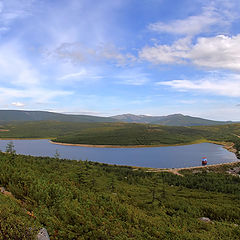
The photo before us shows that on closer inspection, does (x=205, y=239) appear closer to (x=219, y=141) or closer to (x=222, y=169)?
(x=222, y=169)

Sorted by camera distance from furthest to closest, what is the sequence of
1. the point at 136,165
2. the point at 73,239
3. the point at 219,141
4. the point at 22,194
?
the point at 219,141, the point at 136,165, the point at 22,194, the point at 73,239

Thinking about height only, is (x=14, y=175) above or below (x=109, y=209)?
above

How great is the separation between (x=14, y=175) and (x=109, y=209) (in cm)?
986

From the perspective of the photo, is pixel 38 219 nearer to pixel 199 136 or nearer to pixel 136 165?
pixel 136 165

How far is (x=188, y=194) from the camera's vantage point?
3819 cm

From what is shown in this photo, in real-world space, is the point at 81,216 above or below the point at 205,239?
above

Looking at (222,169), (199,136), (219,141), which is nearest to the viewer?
(222,169)

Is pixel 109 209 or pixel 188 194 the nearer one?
pixel 109 209

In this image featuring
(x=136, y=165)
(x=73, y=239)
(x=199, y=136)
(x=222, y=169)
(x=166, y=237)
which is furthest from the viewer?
(x=199, y=136)

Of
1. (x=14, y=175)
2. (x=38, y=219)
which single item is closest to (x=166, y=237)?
(x=38, y=219)

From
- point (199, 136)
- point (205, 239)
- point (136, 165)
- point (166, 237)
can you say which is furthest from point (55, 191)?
point (199, 136)

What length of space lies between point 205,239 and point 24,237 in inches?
406

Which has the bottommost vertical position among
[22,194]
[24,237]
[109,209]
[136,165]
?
[136,165]

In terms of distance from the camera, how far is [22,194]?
15.0 meters
